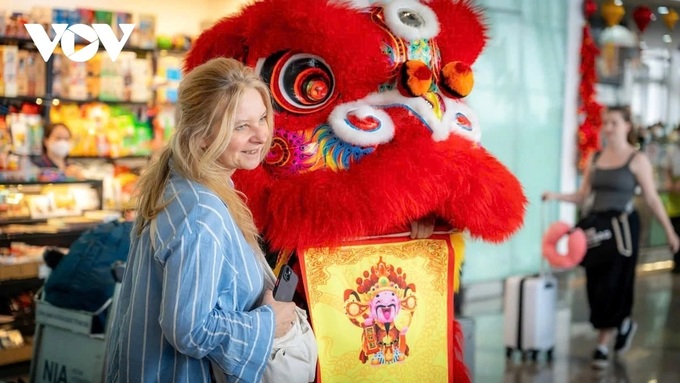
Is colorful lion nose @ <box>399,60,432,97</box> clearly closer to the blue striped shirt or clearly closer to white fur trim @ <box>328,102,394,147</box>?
white fur trim @ <box>328,102,394,147</box>

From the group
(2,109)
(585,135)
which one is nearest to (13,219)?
(2,109)

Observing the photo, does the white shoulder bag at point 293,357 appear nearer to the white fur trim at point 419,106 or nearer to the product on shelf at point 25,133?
the white fur trim at point 419,106

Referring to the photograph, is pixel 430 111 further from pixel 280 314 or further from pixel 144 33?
pixel 144 33

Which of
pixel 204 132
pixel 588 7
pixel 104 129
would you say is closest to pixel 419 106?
pixel 204 132

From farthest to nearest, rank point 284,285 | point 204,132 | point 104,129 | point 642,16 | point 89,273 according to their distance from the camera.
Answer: point 642,16, point 104,129, point 89,273, point 284,285, point 204,132

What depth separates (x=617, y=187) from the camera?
4973 mm

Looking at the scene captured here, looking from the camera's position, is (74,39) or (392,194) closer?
(392,194)

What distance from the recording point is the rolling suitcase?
16.1 ft

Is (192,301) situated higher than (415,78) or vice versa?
(415,78)

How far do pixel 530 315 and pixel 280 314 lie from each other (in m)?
3.23

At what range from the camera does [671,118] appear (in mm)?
10758

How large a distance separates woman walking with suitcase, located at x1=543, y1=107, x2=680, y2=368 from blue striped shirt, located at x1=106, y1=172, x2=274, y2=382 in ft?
10.9

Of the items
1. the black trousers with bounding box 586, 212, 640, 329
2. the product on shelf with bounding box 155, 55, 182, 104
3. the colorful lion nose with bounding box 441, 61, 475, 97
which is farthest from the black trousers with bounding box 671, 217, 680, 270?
the colorful lion nose with bounding box 441, 61, 475, 97

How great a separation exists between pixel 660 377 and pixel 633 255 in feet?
2.36
